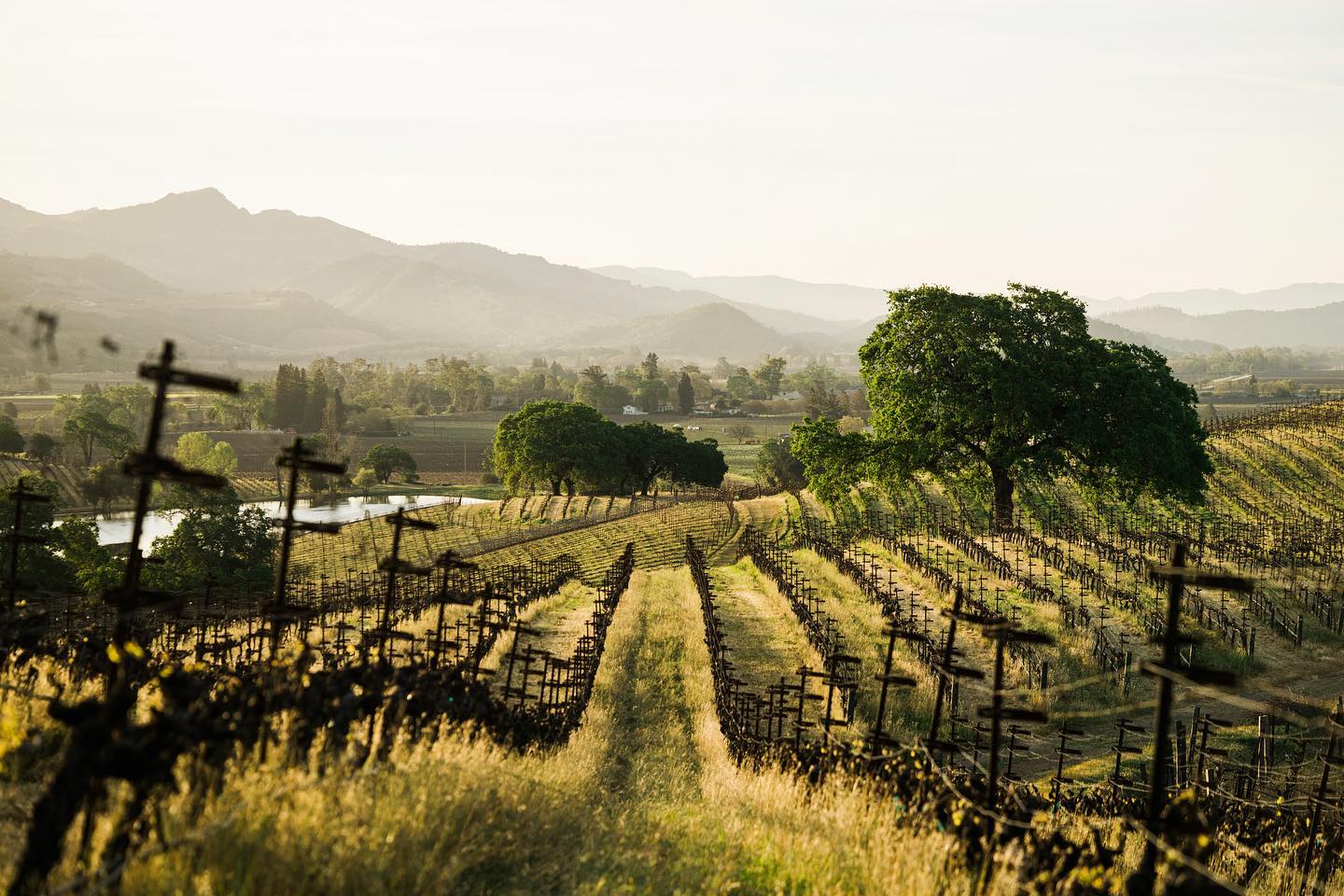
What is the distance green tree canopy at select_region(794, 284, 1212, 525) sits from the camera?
39.6 meters

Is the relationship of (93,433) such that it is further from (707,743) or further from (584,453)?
(707,743)

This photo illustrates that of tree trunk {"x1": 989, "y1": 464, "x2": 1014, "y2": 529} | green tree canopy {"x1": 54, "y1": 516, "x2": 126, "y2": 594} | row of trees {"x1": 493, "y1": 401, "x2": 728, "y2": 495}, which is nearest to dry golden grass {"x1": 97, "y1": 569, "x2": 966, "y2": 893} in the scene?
tree trunk {"x1": 989, "y1": 464, "x2": 1014, "y2": 529}

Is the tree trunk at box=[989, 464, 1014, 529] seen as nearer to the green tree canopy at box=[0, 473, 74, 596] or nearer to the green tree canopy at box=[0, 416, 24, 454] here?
the green tree canopy at box=[0, 473, 74, 596]

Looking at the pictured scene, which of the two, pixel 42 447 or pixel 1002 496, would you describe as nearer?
pixel 1002 496

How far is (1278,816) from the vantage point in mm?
16453

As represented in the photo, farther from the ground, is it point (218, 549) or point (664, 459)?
point (664, 459)

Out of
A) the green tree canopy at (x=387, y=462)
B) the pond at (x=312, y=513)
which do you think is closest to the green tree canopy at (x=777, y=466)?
the pond at (x=312, y=513)

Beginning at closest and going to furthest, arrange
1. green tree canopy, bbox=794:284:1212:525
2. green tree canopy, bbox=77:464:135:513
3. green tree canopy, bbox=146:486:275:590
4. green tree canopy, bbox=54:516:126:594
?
1. green tree canopy, bbox=794:284:1212:525
2. green tree canopy, bbox=54:516:126:594
3. green tree canopy, bbox=146:486:275:590
4. green tree canopy, bbox=77:464:135:513

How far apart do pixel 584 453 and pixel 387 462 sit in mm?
58200

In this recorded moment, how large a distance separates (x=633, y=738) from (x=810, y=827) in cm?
920

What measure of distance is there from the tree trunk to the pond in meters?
62.4

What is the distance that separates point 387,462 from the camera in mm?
133875

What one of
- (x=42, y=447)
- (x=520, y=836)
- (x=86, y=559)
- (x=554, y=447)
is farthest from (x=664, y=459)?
(x=520, y=836)

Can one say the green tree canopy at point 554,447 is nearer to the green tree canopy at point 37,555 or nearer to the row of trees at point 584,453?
the row of trees at point 584,453
